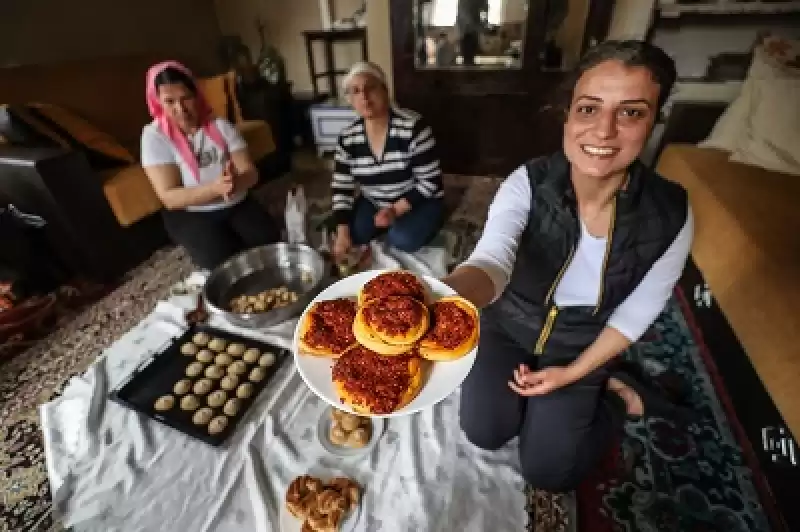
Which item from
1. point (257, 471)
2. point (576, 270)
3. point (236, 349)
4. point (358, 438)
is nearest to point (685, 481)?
point (576, 270)

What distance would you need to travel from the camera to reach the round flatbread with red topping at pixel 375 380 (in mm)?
698

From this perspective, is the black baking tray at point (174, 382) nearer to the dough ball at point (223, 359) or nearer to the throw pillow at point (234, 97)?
the dough ball at point (223, 359)

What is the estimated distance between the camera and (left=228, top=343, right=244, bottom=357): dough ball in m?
1.33

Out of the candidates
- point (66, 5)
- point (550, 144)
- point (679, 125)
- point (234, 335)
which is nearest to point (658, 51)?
point (234, 335)

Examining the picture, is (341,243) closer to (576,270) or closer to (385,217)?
(385,217)

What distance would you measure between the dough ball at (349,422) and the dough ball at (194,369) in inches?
18.5

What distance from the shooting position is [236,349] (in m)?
1.33

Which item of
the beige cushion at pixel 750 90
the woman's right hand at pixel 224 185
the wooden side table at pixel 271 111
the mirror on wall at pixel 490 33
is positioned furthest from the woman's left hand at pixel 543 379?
the wooden side table at pixel 271 111

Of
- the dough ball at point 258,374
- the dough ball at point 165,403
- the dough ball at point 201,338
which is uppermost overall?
the dough ball at point 201,338

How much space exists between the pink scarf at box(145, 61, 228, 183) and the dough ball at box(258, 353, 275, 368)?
89 centimetres

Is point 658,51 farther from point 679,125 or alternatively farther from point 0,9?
point 0,9

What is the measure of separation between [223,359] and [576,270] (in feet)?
3.42

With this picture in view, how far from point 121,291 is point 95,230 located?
0.96 ft

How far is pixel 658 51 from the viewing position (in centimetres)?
75
